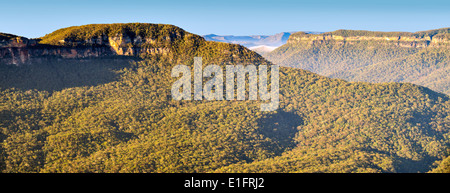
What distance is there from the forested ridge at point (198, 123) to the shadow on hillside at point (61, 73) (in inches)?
10.7

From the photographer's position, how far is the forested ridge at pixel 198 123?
6775 cm

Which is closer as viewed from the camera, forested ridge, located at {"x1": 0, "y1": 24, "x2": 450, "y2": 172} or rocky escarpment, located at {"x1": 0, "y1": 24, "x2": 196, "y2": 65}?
forested ridge, located at {"x1": 0, "y1": 24, "x2": 450, "y2": 172}

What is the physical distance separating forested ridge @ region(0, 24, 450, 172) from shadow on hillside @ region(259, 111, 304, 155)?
325mm

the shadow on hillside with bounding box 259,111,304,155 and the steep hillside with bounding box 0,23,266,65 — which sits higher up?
the steep hillside with bounding box 0,23,266,65

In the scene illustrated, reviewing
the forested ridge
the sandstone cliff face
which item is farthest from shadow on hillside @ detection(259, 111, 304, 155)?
the sandstone cliff face

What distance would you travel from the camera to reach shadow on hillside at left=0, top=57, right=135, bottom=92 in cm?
9121

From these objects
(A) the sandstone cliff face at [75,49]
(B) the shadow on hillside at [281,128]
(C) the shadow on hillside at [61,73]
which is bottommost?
(B) the shadow on hillside at [281,128]

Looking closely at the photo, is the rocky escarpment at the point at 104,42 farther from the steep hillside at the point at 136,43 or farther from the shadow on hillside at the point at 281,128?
the shadow on hillside at the point at 281,128

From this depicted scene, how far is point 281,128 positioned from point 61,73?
6107cm

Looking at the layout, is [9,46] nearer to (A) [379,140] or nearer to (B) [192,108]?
(B) [192,108]

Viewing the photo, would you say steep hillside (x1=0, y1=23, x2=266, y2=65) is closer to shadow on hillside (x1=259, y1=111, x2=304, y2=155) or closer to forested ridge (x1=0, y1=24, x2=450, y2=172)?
forested ridge (x1=0, y1=24, x2=450, y2=172)

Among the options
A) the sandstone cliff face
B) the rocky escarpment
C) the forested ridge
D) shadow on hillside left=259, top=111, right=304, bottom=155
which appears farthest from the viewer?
the rocky escarpment

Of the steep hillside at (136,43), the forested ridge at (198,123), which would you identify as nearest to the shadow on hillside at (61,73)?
the forested ridge at (198,123)
